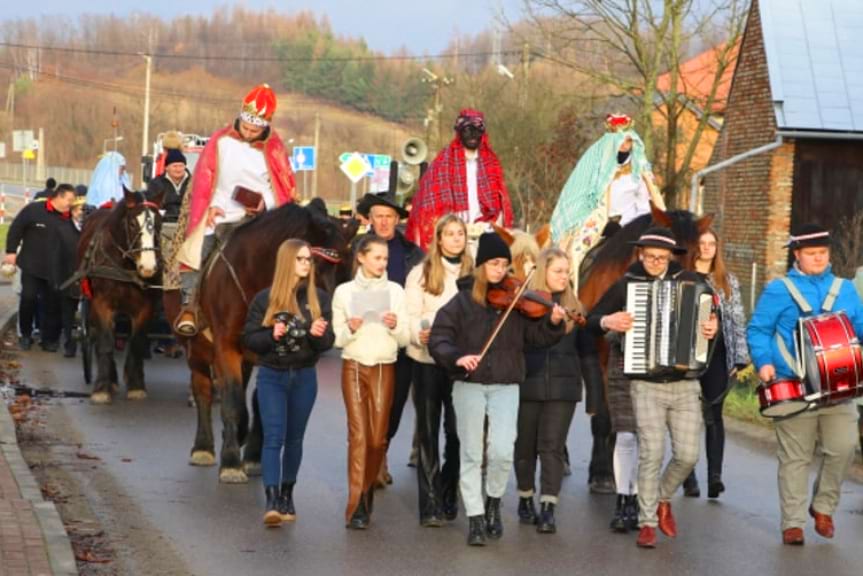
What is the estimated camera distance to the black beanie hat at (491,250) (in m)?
9.61

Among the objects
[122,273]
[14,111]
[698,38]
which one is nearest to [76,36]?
[14,111]

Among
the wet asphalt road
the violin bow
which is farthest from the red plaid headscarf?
the violin bow

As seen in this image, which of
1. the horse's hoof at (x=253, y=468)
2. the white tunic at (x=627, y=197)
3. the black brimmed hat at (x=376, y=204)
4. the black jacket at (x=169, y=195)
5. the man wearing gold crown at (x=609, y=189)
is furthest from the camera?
the black jacket at (x=169, y=195)

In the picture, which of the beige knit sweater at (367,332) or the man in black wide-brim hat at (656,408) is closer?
the man in black wide-brim hat at (656,408)

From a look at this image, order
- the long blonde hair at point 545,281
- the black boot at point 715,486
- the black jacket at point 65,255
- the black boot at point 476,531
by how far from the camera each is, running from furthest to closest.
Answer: the black jacket at point 65,255, the black boot at point 715,486, the long blonde hair at point 545,281, the black boot at point 476,531

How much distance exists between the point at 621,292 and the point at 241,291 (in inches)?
118

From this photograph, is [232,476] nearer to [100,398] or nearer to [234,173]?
[234,173]

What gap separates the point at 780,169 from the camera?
1318 inches

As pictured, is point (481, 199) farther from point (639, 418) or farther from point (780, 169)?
point (780, 169)

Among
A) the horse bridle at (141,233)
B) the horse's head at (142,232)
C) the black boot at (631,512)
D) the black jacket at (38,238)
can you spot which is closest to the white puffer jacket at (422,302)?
the black boot at (631,512)

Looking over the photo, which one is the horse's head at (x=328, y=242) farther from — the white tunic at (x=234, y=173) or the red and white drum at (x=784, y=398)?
the red and white drum at (x=784, y=398)

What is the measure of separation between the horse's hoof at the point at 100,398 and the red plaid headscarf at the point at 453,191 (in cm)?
435

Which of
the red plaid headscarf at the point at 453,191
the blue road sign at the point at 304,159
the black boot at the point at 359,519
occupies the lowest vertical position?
the black boot at the point at 359,519

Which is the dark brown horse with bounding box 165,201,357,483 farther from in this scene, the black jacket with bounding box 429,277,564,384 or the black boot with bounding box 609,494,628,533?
the black boot with bounding box 609,494,628,533
